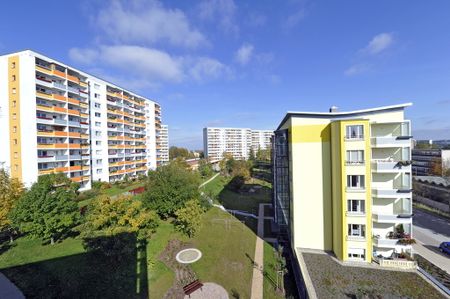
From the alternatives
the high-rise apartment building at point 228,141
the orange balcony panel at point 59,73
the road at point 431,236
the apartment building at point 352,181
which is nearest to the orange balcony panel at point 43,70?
the orange balcony panel at point 59,73

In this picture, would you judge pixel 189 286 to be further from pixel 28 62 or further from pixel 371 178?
pixel 28 62

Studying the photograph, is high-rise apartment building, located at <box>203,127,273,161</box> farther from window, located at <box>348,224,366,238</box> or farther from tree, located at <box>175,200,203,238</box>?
window, located at <box>348,224,366,238</box>

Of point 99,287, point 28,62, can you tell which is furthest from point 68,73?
point 99,287

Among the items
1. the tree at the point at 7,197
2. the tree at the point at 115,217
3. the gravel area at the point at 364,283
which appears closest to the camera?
the gravel area at the point at 364,283

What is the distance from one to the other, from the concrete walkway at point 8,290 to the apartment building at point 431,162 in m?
68.4

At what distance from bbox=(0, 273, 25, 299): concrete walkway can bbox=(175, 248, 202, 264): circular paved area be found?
11.3m

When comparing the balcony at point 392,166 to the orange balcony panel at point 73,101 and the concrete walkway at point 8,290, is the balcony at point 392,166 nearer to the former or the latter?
the concrete walkway at point 8,290

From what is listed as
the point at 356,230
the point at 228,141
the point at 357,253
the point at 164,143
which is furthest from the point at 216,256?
the point at 228,141

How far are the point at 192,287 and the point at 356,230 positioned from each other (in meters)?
13.7

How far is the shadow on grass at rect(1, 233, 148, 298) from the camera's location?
1580cm

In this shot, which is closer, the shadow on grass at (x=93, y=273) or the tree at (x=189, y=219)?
the shadow on grass at (x=93, y=273)

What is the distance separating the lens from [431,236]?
26359mm

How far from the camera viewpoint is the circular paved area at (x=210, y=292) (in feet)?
53.5

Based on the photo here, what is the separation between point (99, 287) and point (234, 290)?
33.0 ft
